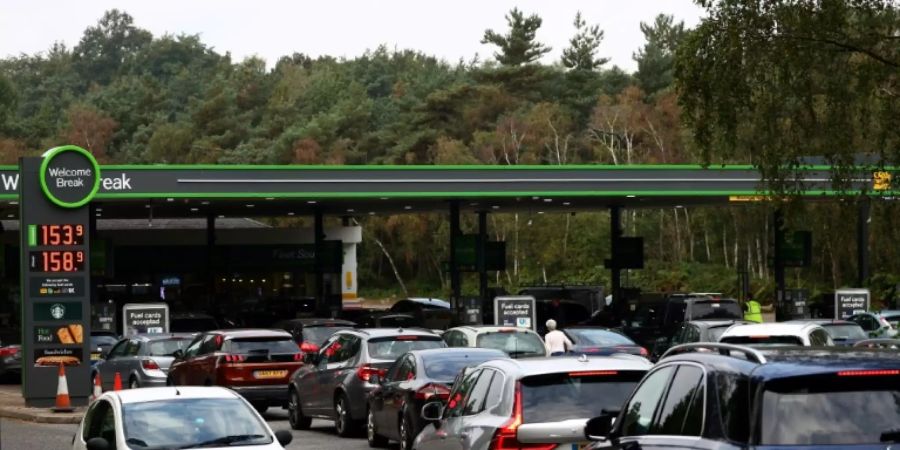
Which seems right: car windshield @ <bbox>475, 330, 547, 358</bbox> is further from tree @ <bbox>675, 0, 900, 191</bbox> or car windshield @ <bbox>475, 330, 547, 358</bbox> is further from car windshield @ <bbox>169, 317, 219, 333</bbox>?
car windshield @ <bbox>169, 317, 219, 333</bbox>

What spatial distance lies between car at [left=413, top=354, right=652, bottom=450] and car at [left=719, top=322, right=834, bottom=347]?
9.74 meters

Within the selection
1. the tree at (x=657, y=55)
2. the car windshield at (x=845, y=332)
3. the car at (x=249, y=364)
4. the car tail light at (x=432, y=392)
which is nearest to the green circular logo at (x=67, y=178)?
the car at (x=249, y=364)

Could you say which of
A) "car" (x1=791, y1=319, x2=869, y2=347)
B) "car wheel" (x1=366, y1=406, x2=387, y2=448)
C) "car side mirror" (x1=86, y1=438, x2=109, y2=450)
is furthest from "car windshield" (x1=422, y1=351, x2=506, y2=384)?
"car" (x1=791, y1=319, x2=869, y2=347)

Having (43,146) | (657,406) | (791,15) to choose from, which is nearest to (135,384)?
(791,15)

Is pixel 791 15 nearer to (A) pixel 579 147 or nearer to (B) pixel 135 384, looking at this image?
(B) pixel 135 384

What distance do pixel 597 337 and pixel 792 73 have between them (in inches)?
322

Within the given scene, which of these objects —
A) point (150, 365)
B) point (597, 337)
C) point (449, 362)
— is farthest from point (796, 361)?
point (150, 365)

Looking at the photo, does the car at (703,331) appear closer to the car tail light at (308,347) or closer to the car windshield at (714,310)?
the car tail light at (308,347)

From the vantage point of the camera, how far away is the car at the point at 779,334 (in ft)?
76.7

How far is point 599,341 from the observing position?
32.1 m

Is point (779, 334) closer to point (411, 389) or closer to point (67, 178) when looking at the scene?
point (411, 389)

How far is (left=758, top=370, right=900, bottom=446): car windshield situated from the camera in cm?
804

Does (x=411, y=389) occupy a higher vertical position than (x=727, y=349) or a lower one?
lower

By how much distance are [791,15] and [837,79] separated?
4.67 ft
